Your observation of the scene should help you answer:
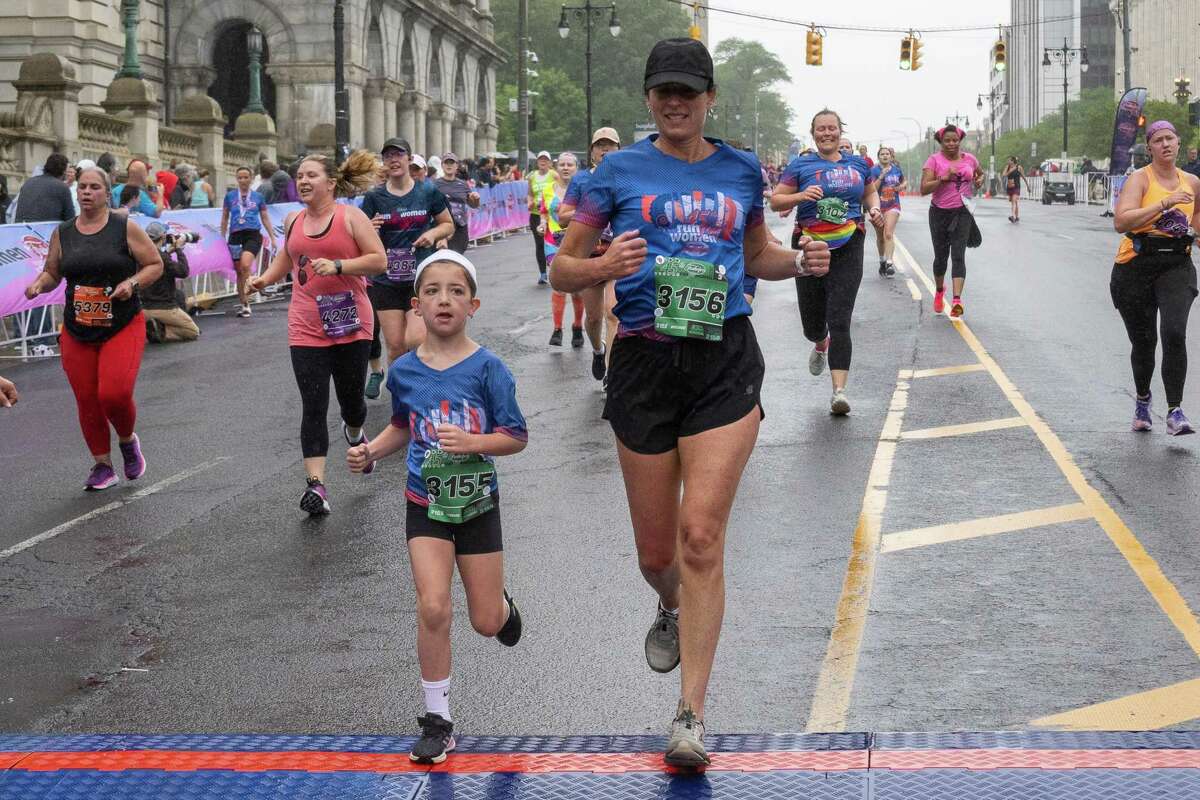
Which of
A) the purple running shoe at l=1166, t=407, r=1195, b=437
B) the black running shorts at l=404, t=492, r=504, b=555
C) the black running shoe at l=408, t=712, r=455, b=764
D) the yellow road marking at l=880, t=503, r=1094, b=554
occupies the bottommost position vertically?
the black running shoe at l=408, t=712, r=455, b=764

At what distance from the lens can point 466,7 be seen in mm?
69812

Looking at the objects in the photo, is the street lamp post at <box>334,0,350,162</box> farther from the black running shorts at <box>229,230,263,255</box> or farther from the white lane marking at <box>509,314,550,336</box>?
the white lane marking at <box>509,314,550,336</box>

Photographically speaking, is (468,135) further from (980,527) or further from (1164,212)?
→ (980,527)

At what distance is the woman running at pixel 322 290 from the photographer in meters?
9.50

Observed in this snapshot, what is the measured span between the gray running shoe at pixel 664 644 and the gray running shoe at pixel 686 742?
2.15ft

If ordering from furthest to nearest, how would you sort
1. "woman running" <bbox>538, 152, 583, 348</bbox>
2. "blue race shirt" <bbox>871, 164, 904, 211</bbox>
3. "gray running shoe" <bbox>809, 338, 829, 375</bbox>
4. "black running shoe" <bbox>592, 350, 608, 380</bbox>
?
"blue race shirt" <bbox>871, 164, 904, 211</bbox> → "woman running" <bbox>538, 152, 583, 348</bbox> → "black running shoe" <bbox>592, 350, 608, 380</bbox> → "gray running shoe" <bbox>809, 338, 829, 375</bbox>

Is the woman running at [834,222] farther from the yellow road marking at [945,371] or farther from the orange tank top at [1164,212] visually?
the yellow road marking at [945,371]

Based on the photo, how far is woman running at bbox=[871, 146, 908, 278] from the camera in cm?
2559

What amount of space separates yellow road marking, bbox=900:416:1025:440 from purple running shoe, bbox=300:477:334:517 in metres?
4.10

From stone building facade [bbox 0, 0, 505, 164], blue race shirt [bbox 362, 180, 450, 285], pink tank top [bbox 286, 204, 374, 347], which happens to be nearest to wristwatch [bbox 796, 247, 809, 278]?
pink tank top [bbox 286, 204, 374, 347]

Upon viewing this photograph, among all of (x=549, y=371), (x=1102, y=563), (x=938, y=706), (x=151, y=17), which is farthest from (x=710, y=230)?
(x=151, y=17)

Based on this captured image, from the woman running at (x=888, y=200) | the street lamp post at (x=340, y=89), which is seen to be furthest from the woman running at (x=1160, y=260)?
the street lamp post at (x=340, y=89)

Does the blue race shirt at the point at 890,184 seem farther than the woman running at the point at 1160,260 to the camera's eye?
Yes

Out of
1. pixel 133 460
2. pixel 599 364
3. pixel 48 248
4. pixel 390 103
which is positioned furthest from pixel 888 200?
pixel 390 103
